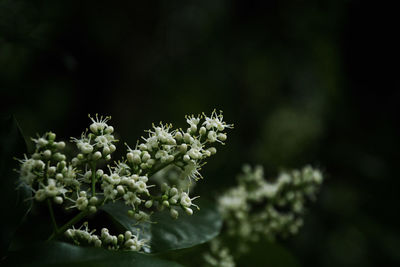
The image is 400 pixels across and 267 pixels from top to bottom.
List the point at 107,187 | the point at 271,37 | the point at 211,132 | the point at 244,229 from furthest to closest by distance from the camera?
the point at 271,37 → the point at 244,229 → the point at 211,132 → the point at 107,187

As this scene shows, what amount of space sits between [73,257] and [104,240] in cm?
21

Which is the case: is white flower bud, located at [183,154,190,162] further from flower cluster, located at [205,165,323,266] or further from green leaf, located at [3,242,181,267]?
flower cluster, located at [205,165,323,266]

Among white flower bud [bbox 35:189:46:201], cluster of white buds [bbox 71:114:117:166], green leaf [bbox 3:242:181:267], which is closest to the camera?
green leaf [bbox 3:242:181:267]

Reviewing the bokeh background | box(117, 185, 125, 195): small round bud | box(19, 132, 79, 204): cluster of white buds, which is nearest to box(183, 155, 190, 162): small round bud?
box(117, 185, 125, 195): small round bud

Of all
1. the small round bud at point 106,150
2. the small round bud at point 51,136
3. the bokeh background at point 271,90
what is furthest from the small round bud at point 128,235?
the bokeh background at point 271,90

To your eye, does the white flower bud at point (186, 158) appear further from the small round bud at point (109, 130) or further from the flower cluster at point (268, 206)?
the flower cluster at point (268, 206)

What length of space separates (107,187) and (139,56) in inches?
151

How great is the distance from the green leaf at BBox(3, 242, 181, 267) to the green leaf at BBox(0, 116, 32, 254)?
0.26 feet

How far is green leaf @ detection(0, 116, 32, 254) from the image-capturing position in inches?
43.3

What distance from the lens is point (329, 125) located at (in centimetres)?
465

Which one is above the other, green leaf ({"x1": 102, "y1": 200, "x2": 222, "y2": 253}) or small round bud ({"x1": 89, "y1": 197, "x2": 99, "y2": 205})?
green leaf ({"x1": 102, "y1": 200, "x2": 222, "y2": 253})

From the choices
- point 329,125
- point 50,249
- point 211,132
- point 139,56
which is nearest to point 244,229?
point 211,132

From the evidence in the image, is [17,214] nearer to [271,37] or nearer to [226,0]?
[271,37]

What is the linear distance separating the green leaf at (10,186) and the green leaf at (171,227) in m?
0.26
